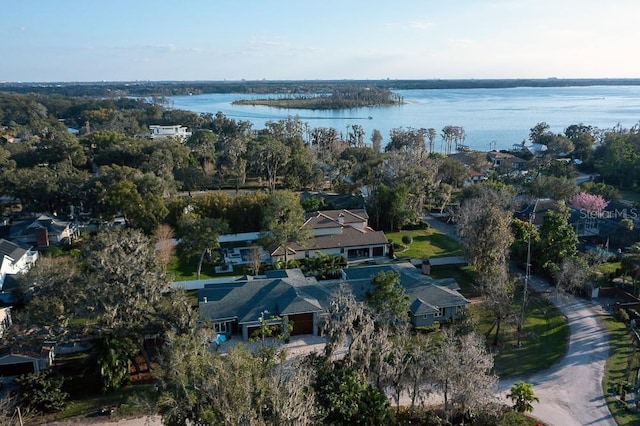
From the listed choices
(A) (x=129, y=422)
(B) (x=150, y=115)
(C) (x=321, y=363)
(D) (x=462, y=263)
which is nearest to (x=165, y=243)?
(A) (x=129, y=422)

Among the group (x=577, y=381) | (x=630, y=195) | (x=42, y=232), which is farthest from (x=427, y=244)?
(x=630, y=195)

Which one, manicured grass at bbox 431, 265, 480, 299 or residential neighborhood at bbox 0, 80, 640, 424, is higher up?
residential neighborhood at bbox 0, 80, 640, 424

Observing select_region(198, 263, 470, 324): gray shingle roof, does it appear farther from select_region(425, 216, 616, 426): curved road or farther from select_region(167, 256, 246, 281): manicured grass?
select_region(425, 216, 616, 426): curved road

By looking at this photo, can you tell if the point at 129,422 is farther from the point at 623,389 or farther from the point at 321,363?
the point at 623,389

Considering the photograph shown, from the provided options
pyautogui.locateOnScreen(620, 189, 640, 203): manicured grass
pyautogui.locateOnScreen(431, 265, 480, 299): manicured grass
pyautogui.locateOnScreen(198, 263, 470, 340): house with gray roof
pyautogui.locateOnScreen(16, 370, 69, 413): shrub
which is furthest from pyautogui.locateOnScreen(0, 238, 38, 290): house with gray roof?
pyautogui.locateOnScreen(620, 189, 640, 203): manicured grass

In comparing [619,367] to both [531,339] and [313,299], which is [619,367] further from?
[313,299]
